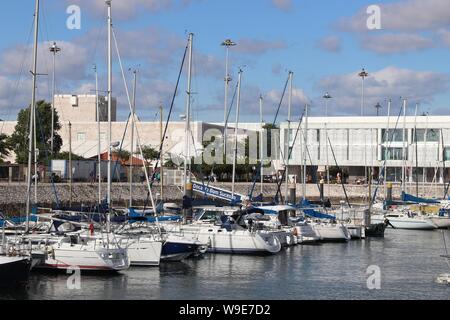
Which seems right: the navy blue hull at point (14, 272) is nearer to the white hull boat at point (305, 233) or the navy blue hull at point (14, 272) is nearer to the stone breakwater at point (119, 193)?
the stone breakwater at point (119, 193)

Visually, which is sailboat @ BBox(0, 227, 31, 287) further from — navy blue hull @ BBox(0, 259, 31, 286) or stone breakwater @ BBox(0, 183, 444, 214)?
stone breakwater @ BBox(0, 183, 444, 214)

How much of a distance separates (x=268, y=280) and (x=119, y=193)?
122ft

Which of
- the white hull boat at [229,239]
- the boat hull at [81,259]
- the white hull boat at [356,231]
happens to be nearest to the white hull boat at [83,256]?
the boat hull at [81,259]

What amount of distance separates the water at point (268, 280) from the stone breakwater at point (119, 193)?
1668 centimetres

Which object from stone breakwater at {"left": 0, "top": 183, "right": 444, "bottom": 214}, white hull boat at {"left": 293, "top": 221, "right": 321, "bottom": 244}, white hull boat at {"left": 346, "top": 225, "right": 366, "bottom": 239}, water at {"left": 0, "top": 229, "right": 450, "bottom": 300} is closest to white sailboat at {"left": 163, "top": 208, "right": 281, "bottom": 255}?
water at {"left": 0, "top": 229, "right": 450, "bottom": 300}

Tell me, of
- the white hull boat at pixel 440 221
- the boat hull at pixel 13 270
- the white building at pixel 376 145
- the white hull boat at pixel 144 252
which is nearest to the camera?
the boat hull at pixel 13 270

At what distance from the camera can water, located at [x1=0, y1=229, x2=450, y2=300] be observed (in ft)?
109

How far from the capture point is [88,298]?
31812 mm

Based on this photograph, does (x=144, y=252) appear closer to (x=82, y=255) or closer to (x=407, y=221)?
(x=82, y=255)

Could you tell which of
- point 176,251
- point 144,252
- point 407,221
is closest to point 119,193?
point 407,221

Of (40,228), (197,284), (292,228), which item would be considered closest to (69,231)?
(40,228)

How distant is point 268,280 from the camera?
37.8m

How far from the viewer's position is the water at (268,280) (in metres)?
33.3
